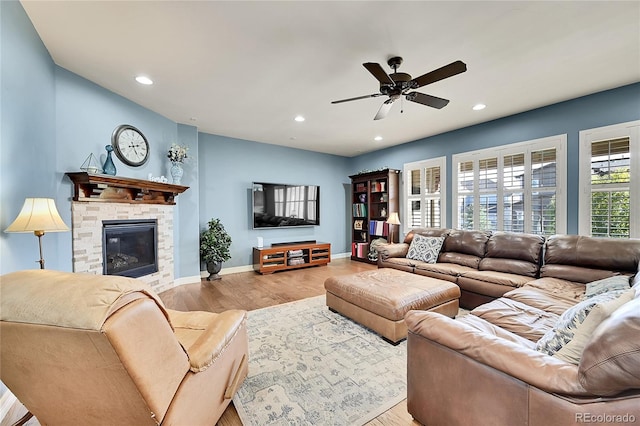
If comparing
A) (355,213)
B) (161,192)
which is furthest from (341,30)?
(355,213)

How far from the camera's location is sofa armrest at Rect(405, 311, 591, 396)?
3.28ft

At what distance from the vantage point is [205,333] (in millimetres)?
1452

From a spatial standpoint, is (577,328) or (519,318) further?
(519,318)

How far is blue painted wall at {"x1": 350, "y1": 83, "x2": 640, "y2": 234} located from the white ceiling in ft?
0.57

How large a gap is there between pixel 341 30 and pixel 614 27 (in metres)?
2.25

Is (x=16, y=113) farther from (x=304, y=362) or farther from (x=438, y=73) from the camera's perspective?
(x=438, y=73)

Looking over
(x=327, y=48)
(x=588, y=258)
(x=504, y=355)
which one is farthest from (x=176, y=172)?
(x=588, y=258)

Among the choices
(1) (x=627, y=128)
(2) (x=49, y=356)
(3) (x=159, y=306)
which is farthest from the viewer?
(1) (x=627, y=128)

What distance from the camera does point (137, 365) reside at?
2.88ft

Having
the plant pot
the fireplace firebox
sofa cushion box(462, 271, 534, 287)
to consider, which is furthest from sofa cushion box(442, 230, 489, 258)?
the fireplace firebox

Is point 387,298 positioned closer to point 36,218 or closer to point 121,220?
point 36,218

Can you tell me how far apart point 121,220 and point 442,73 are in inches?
159

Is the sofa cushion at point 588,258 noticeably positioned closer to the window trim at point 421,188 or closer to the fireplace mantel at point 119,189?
the window trim at point 421,188

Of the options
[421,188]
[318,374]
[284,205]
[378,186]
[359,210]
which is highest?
[378,186]
